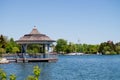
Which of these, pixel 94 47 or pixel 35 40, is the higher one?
pixel 94 47

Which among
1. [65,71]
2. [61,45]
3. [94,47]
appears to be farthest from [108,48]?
[65,71]

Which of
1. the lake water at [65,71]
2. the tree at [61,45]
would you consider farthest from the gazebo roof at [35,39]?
the tree at [61,45]

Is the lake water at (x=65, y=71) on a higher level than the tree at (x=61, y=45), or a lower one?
lower

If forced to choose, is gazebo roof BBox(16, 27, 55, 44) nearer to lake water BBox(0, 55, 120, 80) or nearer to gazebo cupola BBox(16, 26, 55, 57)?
gazebo cupola BBox(16, 26, 55, 57)

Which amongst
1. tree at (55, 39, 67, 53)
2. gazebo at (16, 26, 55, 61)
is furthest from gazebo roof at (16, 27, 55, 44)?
tree at (55, 39, 67, 53)

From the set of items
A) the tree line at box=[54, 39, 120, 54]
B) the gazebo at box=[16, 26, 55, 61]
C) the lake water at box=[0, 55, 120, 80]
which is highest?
the tree line at box=[54, 39, 120, 54]

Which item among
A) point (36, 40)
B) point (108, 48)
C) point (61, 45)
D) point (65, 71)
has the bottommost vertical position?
point (65, 71)

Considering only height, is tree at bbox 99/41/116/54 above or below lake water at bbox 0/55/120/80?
above

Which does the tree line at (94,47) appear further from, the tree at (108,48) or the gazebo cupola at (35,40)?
the gazebo cupola at (35,40)

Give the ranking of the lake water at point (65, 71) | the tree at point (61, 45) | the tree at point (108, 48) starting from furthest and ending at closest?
the tree at point (108, 48) → the tree at point (61, 45) → the lake water at point (65, 71)

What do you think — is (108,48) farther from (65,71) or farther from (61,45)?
(65,71)

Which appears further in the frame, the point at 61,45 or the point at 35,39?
the point at 61,45

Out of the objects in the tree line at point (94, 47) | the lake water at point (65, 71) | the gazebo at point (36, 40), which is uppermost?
the tree line at point (94, 47)

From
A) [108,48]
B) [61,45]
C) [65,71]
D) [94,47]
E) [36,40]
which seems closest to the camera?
[65,71]
